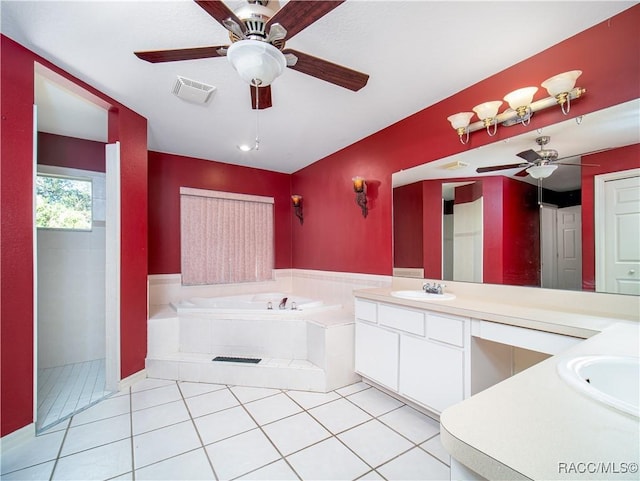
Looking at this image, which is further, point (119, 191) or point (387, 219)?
point (387, 219)

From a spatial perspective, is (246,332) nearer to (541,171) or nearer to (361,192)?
(361,192)

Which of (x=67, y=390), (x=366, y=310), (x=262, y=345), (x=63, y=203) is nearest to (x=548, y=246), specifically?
(x=366, y=310)

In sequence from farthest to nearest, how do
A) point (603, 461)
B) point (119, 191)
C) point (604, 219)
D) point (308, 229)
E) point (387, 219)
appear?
point (308, 229) < point (387, 219) < point (119, 191) < point (604, 219) < point (603, 461)

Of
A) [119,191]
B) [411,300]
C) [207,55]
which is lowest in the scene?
[411,300]

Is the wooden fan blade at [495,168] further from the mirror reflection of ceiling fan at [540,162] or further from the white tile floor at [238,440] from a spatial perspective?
the white tile floor at [238,440]

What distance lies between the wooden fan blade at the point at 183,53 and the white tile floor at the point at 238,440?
2211 millimetres

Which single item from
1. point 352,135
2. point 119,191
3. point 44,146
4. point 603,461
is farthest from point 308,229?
point 603,461

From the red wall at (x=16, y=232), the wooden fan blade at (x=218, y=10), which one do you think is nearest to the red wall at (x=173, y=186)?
the red wall at (x=16, y=232)

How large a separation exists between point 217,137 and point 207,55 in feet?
6.41

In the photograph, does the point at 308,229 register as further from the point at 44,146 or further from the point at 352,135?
the point at 44,146

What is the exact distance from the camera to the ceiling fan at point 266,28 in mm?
1202

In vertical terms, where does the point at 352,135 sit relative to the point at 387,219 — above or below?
above

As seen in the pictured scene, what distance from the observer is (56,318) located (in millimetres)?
3102

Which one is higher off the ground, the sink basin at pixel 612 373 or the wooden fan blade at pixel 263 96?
the wooden fan blade at pixel 263 96
